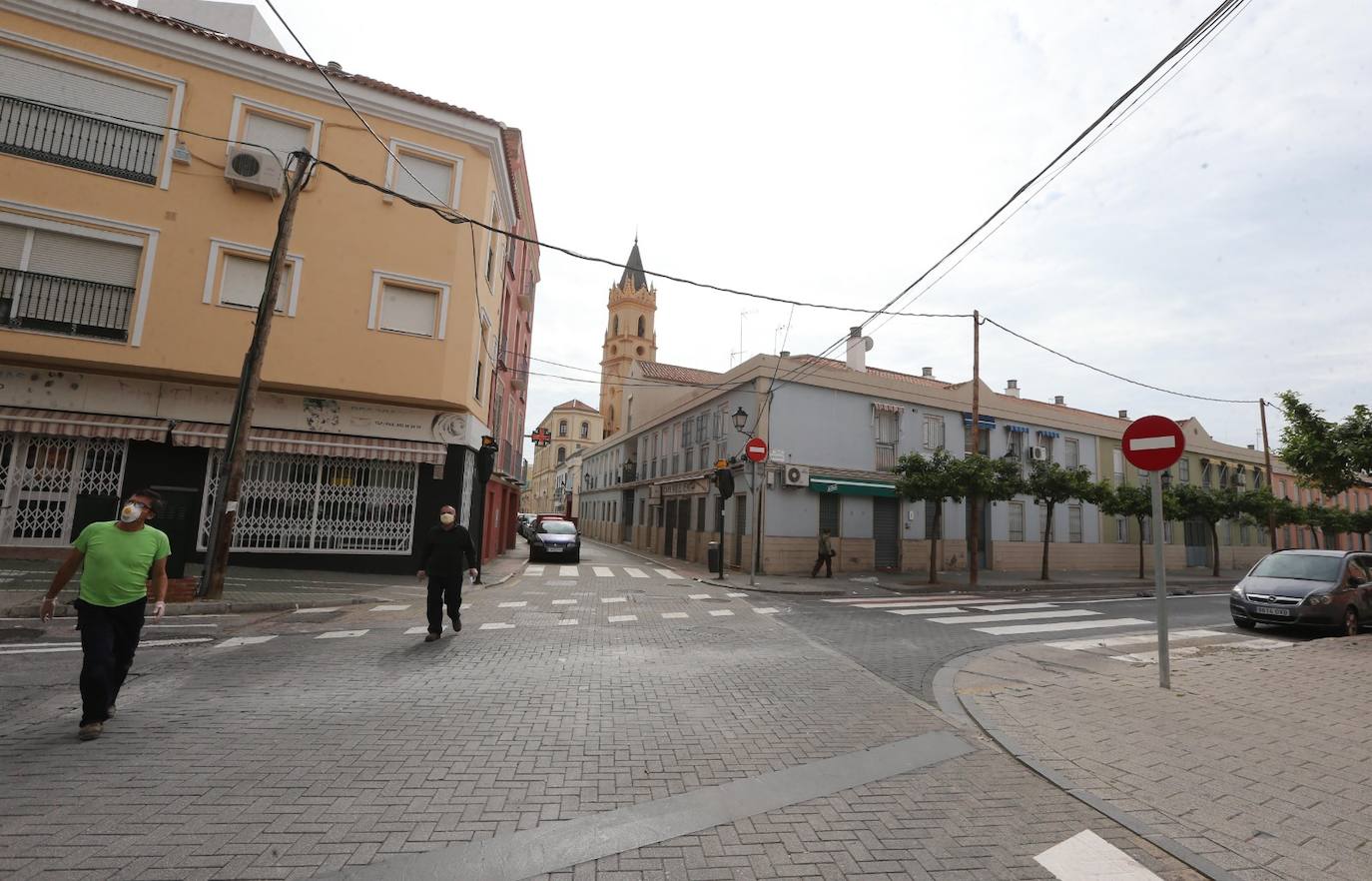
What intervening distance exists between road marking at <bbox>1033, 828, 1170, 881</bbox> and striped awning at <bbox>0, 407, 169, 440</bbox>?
16597 mm

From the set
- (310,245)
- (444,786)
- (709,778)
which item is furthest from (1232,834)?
(310,245)

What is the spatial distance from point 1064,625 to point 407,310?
15.4 m

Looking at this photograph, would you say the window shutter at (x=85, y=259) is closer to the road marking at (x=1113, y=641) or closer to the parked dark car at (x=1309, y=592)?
the road marking at (x=1113, y=641)

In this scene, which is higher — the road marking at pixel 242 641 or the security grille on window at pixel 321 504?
the security grille on window at pixel 321 504

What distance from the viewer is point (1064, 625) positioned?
11297 millimetres

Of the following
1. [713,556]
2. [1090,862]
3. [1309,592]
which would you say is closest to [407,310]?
[713,556]

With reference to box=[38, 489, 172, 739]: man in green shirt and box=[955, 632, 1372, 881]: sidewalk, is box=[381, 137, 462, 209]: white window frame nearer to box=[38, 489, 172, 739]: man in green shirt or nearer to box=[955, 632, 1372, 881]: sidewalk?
box=[38, 489, 172, 739]: man in green shirt

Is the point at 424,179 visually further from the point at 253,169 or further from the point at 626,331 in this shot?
the point at 626,331

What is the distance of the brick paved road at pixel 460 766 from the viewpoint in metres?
2.98

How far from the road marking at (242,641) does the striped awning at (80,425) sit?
8.36 m

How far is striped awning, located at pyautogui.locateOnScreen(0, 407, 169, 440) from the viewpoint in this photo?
12.5m

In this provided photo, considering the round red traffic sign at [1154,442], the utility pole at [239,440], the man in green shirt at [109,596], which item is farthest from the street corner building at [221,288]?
the round red traffic sign at [1154,442]

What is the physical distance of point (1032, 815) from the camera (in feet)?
11.9

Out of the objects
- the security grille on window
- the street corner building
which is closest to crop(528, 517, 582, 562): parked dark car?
the street corner building
